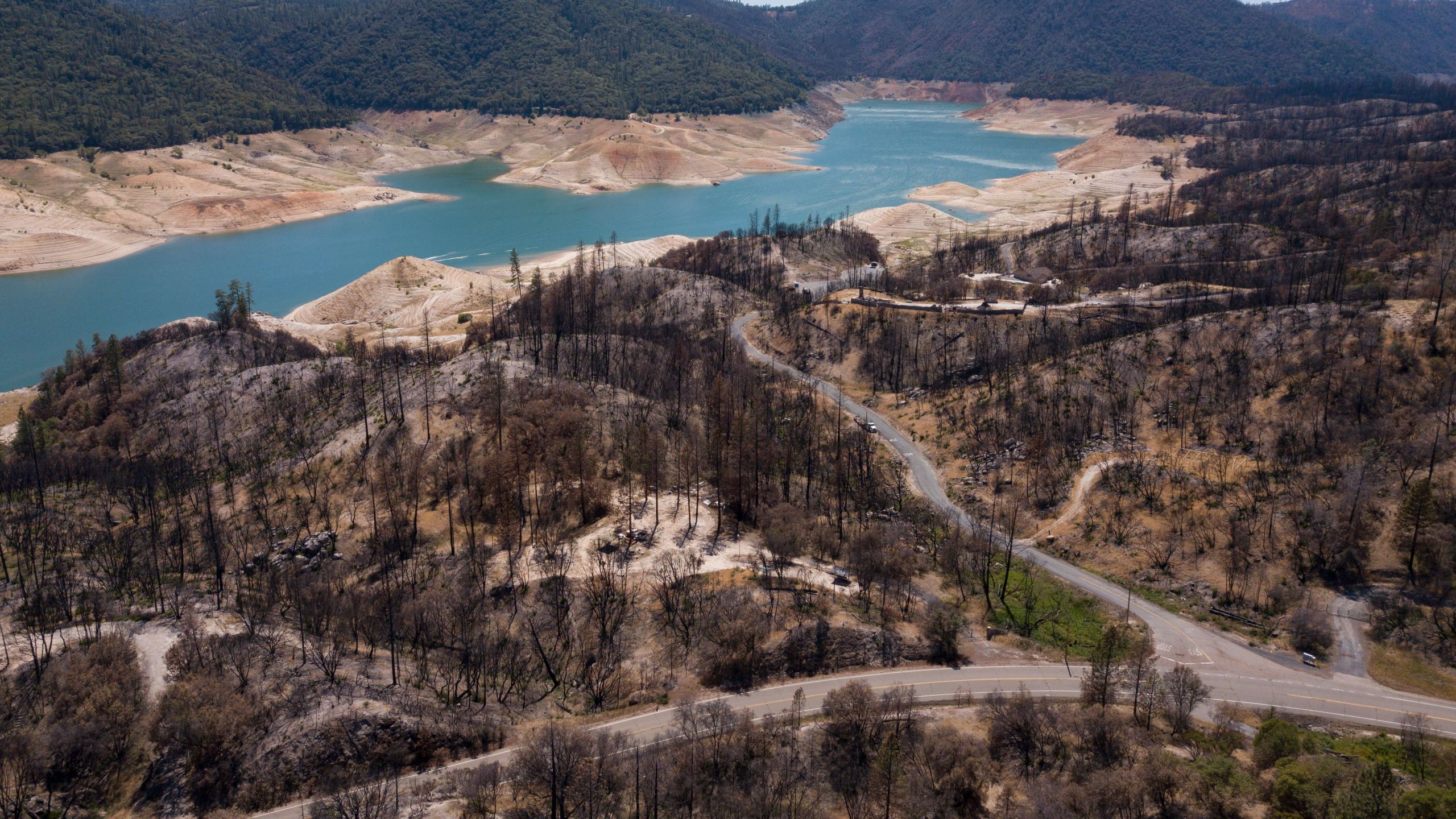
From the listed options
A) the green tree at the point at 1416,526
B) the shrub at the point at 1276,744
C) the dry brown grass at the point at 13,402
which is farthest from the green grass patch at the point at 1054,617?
the dry brown grass at the point at 13,402

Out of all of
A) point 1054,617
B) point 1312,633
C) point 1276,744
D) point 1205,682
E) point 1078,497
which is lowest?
point 1054,617

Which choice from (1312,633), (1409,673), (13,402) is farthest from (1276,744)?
(13,402)

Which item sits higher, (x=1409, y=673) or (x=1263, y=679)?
(x=1409, y=673)

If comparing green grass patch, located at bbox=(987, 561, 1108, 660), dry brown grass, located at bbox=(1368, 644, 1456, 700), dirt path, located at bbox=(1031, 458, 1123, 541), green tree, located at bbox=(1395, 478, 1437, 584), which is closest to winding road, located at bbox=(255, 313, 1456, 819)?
dry brown grass, located at bbox=(1368, 644, 1456, 700)

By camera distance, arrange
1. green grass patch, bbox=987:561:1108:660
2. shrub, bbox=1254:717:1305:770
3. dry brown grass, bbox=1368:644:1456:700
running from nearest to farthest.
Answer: shrub, bbox=1254:717:1305:770 → dry brown grass, bbox=1368:644:1456:700 → green grass patch, bbox=987:561:1108:660

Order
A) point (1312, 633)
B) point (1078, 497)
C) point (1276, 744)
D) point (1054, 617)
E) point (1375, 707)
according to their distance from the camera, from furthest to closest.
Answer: point (1078, 497) < point (1054, 617) < point (1312, 633) < point (1375, 707) < point (1276, 744)

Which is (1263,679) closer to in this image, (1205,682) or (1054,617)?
(1205,682)

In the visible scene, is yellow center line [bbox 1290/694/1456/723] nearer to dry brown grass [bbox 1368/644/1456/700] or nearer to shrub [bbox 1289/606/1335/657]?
dry brown grass [bbox 1368/644/1456/700]

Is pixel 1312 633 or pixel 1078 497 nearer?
pixel 1312 633

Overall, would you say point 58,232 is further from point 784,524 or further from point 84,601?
point 784,524

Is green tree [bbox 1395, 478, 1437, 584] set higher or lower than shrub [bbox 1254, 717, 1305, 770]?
higher
